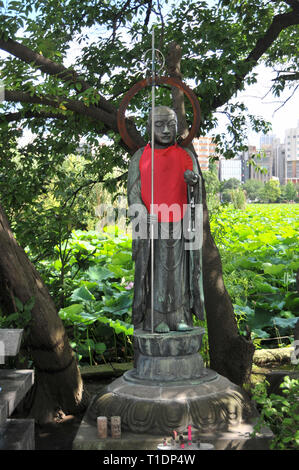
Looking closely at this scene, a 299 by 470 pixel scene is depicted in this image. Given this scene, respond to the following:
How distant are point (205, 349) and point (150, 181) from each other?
3.25 metres

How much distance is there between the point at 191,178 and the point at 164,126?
0.55m

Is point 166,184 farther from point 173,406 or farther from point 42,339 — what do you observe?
point 42,339

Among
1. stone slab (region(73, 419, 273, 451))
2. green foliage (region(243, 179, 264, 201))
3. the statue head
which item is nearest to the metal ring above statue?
the statue head

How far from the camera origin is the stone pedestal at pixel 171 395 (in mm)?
4445

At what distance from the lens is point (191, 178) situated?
5.01 metres

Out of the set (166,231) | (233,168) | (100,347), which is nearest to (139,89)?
(166,231)

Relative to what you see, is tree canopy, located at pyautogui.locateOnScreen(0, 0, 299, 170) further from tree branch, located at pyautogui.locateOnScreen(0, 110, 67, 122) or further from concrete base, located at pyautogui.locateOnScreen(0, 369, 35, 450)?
concrete base, located at pyautogui.locateOnScreen(0, 369, 35, 450)

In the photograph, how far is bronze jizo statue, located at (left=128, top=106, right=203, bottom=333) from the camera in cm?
510

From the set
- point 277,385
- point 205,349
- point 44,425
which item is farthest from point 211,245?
point 44,425

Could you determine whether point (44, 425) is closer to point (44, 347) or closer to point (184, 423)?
point (44, 347)

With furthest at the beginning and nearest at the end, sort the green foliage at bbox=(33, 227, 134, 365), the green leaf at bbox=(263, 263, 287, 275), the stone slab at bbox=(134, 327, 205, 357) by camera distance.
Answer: the green leaf at bbox=(263, 263, 287, 275), the green foliage at bbox=(33, 227, 134, 365), the stone slab at bbox=(134, 327, 205, 357)

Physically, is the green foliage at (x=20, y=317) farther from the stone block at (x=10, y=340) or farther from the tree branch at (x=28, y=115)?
the tree branch at (x=28, y=115)

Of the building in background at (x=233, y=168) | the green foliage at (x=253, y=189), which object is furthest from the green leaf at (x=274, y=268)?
the green foliage at (x=253, y=189)
